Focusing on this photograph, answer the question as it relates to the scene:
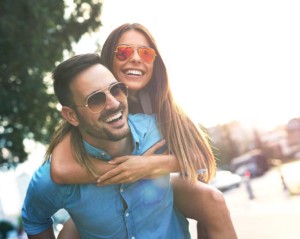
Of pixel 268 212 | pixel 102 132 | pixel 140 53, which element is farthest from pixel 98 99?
pixel 268 212

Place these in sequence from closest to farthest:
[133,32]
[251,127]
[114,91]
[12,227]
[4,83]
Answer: [114,91], [133,32], [4,83], [251,127], [12,227]

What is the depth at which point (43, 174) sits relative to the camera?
7.14ft

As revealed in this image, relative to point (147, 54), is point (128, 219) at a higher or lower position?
lower

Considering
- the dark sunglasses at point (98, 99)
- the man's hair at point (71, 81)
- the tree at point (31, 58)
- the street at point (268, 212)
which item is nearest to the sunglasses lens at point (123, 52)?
the man's hair at point (71, 81)

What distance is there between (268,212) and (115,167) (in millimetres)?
7210

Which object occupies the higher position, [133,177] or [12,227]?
[133,177]

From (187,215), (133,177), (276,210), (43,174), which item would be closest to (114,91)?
(133,177)

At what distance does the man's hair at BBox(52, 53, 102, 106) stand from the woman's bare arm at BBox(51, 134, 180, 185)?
0.89 ft

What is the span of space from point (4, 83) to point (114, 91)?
8.49 meters

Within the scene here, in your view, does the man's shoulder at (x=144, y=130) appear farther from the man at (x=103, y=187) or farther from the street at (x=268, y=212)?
the street at (x=268, y=212)

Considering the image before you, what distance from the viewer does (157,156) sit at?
223 centimetres

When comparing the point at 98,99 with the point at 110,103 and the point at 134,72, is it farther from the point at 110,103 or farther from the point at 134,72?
the point at 134,72

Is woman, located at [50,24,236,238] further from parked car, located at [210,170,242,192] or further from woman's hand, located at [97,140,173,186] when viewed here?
parked car, located at [210,170,242,192]

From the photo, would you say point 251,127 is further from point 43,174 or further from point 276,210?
point 43,174
